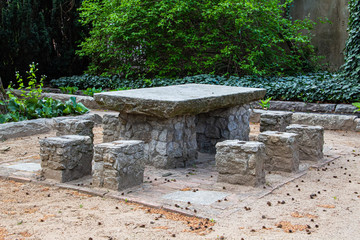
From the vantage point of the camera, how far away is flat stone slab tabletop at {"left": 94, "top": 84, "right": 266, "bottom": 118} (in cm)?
524

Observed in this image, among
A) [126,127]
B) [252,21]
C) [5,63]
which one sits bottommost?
[126,127]

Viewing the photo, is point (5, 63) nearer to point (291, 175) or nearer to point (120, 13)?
point (120, 13)

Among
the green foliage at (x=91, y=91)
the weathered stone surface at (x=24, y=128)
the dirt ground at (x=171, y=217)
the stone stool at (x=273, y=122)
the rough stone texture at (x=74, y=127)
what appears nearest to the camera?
the dirt ground at (x=171, y=217)

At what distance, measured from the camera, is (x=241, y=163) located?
15.8 feet

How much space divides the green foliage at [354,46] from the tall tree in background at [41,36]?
25.3ft

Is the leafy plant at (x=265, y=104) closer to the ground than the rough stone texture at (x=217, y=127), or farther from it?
farther from it

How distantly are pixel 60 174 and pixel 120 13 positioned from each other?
7.58 metres

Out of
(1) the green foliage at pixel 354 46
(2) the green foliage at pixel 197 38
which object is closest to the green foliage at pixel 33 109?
(2) the green foliage at pixel 197 38

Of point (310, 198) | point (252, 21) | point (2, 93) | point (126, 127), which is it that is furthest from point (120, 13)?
point (310, 198)

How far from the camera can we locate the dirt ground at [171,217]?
138 inches

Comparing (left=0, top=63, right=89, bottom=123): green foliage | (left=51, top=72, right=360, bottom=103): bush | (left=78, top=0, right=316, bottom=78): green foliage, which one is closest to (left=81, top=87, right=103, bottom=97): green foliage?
(left=51, top=72, right=360, bottom=103): bush

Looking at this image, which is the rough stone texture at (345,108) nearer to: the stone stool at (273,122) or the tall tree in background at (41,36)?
the stone stool at (273,122)

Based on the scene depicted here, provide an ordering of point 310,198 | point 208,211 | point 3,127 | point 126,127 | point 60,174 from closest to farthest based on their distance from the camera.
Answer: point 208,211
point 310,198
point 60,174
point 126,127
point 3,127

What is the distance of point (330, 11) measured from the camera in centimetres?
1254
